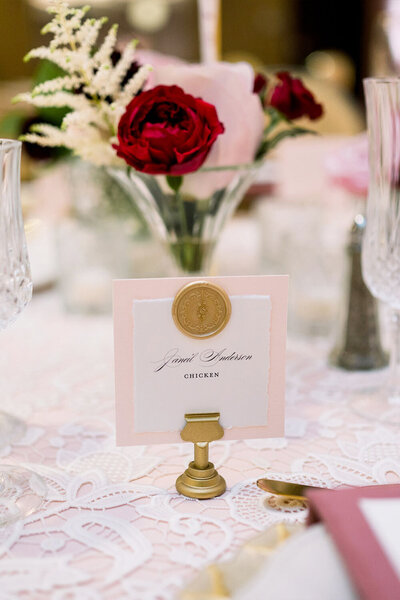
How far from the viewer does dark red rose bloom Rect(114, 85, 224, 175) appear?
0.75m

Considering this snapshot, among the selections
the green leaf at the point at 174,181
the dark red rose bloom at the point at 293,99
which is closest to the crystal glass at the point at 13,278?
the green leaf at the point at 174,181

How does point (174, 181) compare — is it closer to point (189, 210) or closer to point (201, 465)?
point (189, 210)

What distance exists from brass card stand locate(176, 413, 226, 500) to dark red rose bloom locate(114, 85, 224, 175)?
12.9 inches

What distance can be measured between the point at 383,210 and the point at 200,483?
45cm

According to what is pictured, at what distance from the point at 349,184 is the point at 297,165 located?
46cm

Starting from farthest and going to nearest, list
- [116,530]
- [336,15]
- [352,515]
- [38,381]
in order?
[336,15] → [38,381] → [116,530] → [352,515]

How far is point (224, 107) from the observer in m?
0.85

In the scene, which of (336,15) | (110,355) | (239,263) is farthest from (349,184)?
(336,15)

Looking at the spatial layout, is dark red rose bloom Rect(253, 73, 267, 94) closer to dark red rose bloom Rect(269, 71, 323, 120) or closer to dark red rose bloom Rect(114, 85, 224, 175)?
dark red rose bloom Rect(269, 71, 323, 120)

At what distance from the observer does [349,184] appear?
1164 mm

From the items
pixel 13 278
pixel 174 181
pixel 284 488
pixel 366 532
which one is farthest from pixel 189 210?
pixel 366 532

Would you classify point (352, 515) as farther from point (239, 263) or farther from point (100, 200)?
point (239, 263)

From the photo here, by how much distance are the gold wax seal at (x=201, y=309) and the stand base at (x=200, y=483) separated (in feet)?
0.53

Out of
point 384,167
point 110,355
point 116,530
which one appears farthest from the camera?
point 110,355
